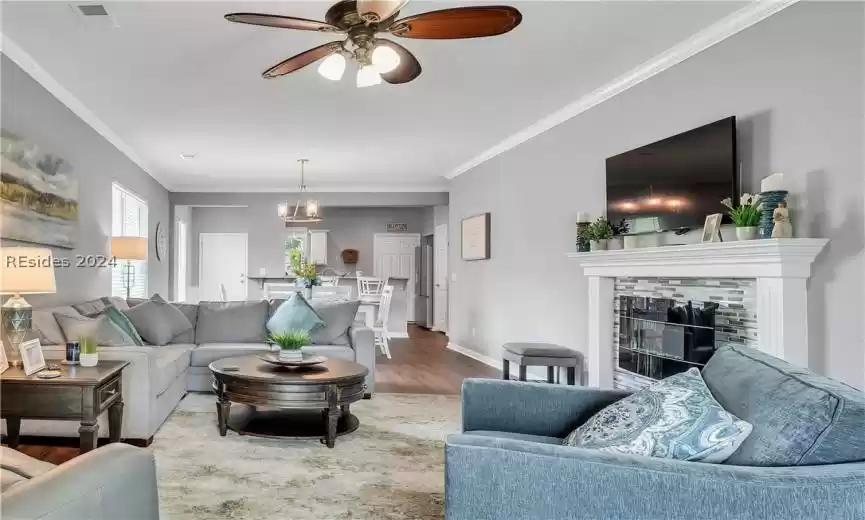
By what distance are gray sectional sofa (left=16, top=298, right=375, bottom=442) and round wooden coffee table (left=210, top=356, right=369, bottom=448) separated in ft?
1.41

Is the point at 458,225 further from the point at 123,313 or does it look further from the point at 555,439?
the point at 555,439

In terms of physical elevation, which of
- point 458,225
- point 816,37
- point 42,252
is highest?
point 816,37

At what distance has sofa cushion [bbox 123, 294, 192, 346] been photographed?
4.59m

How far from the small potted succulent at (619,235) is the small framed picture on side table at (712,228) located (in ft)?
2.76

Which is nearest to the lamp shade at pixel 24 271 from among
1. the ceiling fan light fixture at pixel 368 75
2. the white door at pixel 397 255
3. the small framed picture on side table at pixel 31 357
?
the small framed picture on side table at pixel 31 357

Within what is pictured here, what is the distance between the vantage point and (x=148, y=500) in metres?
1.43

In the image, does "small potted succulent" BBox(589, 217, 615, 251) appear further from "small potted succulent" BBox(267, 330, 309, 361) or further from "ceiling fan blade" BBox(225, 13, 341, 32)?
"ceiling fan blade" BBox(225, 13, 341, 32)

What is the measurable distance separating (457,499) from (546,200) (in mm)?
4264

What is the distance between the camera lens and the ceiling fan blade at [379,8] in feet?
6.69

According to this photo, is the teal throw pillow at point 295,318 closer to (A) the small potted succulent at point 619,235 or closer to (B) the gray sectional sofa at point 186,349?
(B) the gray sectional sofa at point 186,349

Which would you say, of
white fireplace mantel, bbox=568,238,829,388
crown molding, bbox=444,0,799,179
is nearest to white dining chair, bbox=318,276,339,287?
crown molding, bbox=444,0,799,179

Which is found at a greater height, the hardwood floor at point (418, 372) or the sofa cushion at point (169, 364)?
the sofa cushion at point (169, 364)

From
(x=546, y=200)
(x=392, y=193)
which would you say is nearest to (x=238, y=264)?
(x=392, y=193)

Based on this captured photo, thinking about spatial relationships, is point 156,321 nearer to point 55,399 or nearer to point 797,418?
point 55,399
